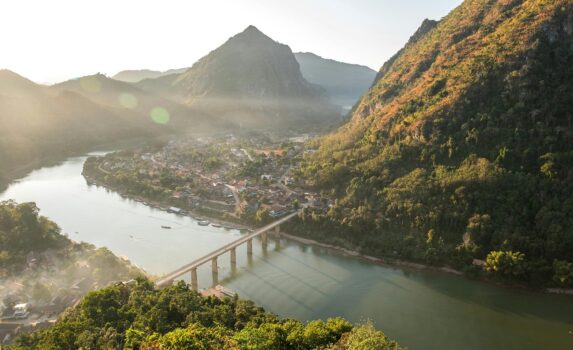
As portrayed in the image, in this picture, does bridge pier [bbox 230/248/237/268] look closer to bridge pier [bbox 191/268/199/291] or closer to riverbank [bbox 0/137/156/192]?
bridge pier [bbox 191/268/199/291]

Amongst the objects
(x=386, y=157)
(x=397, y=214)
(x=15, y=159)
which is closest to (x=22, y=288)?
(x=397, y=214)

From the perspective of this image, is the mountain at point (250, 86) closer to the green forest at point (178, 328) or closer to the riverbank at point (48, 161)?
the riverbank at point (48, 161)

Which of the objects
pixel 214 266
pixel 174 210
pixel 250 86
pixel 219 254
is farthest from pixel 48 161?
pixel 250 86

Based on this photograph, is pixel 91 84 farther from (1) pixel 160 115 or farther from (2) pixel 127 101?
(1) pixel 160 115

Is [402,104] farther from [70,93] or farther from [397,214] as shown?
[70,93]

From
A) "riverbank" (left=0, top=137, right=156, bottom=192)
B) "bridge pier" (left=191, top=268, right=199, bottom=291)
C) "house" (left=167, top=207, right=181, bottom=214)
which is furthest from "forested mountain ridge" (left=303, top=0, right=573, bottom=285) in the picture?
"riverbank" (left=0, top=137, right=156, bottom=192)

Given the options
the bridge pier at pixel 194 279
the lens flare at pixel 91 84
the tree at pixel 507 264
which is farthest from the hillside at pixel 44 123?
the tree at pixel 507 264
